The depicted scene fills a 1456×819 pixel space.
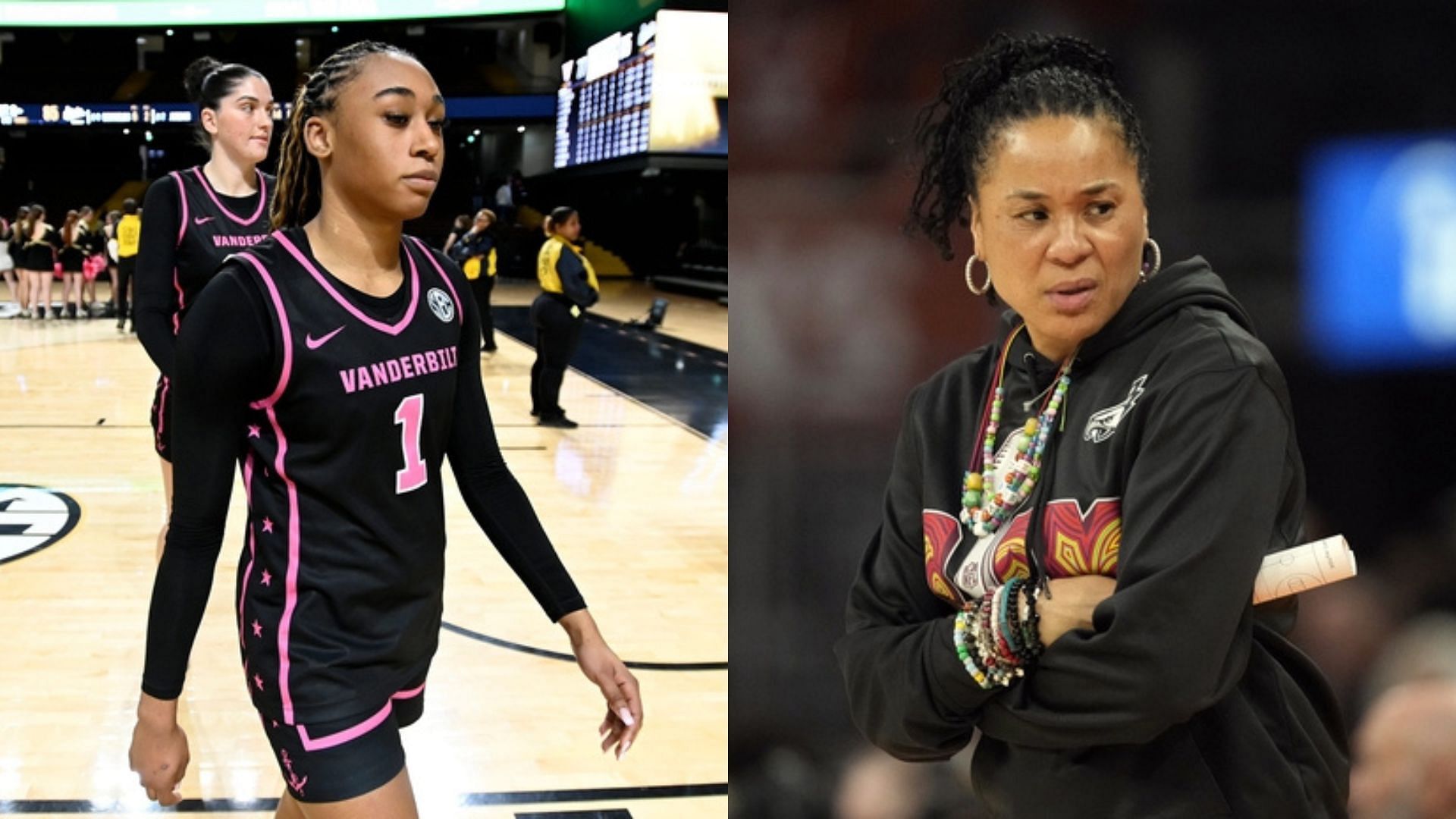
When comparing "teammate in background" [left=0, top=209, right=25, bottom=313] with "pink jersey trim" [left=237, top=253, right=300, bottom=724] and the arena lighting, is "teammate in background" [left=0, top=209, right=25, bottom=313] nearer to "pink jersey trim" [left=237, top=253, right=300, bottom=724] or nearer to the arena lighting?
the arena lighting

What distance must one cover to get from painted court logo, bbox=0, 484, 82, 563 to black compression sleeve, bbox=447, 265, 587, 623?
498 cm

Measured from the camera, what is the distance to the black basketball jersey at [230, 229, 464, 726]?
7.50 feet

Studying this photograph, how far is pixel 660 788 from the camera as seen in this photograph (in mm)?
4105

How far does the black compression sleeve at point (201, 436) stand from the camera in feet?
7.30

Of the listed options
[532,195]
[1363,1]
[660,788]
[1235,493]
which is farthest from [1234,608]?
[532,195]

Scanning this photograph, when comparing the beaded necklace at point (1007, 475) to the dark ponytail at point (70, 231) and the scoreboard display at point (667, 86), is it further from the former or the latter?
the dark ponytail at point (70, 231)

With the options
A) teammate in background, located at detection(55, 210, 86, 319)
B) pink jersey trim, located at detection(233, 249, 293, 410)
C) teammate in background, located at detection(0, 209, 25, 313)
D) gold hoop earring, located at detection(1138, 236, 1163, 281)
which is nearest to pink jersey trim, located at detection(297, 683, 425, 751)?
pink jersey trim, located at detection(233, 249, 293, 410)

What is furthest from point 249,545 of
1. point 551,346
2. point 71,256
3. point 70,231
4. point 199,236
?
point 71,256

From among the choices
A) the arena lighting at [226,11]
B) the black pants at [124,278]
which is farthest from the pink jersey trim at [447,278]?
the arena lighting at [226,11]

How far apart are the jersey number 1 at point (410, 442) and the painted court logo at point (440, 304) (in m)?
0.14

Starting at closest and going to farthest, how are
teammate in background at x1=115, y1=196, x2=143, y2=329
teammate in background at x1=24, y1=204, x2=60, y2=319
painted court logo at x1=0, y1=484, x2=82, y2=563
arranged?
painted court logo at x1=0, y1=484, x2=82, y2=563
teammate in background at x1=115, y1=196, x2=143, y2=329
teammate in background at x1=24, y1=204, x2=60, y2=319

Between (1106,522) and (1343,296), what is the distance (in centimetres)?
53

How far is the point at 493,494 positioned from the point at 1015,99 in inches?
49.6

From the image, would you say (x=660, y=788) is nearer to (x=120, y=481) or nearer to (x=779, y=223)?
(x=779, y=223)
